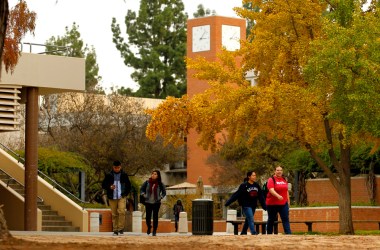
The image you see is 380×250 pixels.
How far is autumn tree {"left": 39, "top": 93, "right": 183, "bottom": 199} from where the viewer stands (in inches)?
2598

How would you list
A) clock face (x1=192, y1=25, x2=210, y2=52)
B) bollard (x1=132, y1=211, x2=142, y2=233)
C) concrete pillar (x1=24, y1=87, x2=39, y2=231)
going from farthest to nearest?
clock face (x1=192, y1=25, x2=210, y2=52) → bollard (x1=132, y1=211, x2=142, y2=233) → concrete pillar (x1=24, y1=87, x2=39, y2=231)

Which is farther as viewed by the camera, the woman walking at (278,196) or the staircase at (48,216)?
the staircase at (48,216)

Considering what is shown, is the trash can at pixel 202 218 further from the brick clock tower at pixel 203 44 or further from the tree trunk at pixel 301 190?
the brick clock tower at pixel 203 44

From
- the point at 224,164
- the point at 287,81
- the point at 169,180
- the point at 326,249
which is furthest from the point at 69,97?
the point at 326,249

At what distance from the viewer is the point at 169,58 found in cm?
10619

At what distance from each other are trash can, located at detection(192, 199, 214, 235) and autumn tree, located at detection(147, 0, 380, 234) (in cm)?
595

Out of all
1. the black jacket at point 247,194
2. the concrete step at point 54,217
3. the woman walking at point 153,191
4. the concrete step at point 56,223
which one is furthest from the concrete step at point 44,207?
the black jacket at point 247,194

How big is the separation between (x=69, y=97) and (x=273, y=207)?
51.0 metres

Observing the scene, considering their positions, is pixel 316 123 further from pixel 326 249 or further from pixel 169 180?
pixel 169 180

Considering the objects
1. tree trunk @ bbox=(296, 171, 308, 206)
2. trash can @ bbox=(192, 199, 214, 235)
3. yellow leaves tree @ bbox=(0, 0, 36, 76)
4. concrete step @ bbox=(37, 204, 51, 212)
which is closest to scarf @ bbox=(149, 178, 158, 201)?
trash can @ bbox=(192, 199, 214, 235)

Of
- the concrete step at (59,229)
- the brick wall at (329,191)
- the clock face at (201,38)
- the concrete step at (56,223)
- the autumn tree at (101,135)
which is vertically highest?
the clock face at (201,38)

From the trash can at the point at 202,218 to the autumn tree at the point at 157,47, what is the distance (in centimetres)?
7369

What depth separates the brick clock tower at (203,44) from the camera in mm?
93875

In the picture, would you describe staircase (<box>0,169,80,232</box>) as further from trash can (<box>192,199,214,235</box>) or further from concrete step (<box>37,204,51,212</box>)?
trash can (<box>192,199,214,235</box>)
